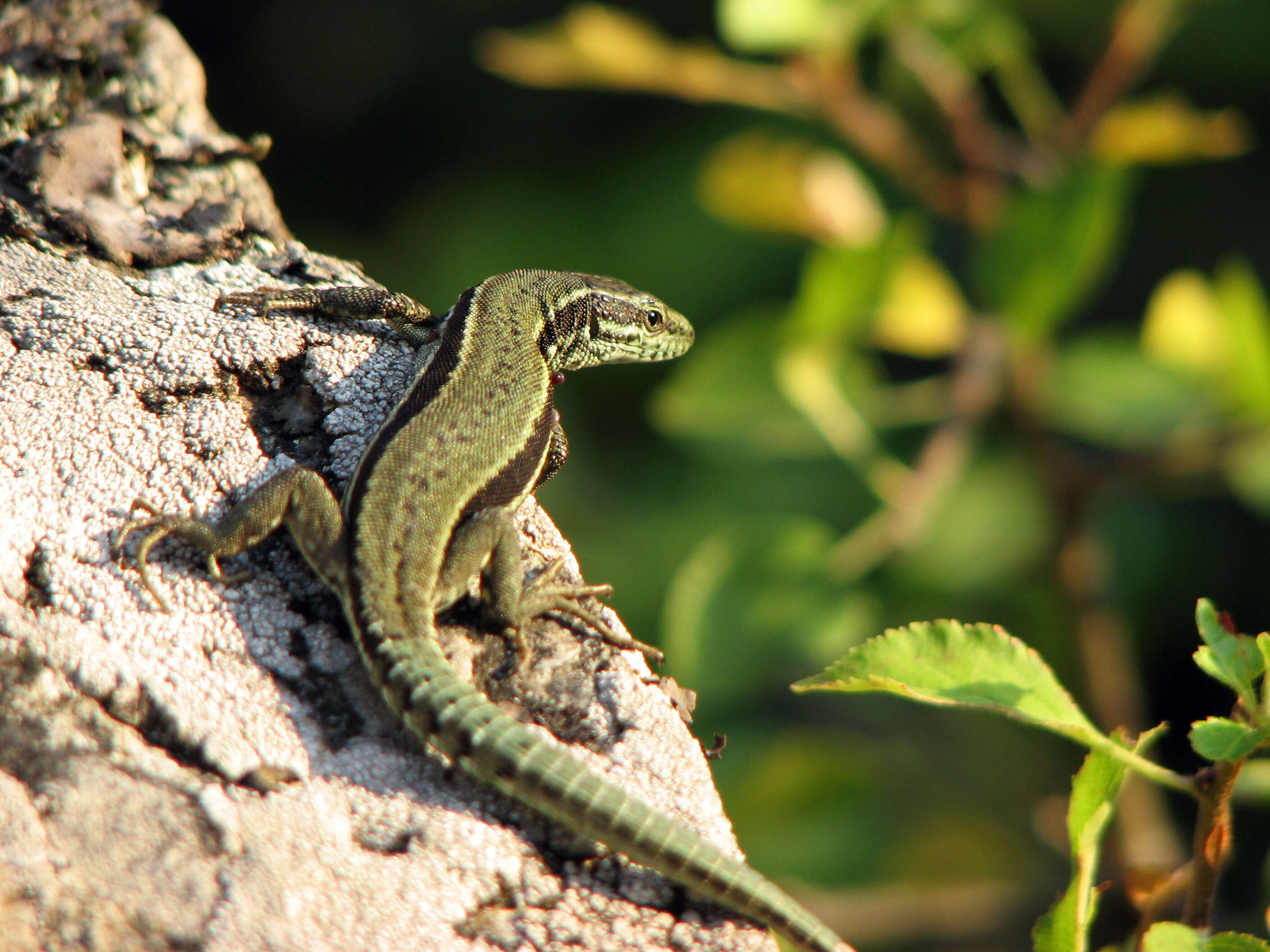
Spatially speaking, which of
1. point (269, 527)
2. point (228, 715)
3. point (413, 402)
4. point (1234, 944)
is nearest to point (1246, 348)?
point (1234, 944)

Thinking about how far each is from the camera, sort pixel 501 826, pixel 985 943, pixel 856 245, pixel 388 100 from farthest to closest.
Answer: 1. pixel 388 100
2. pixel 985 943
3. pixel 856 245
4. pixel 501 826

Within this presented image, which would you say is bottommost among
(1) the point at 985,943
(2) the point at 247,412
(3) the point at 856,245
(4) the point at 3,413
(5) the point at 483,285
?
(1) the point at 985,943

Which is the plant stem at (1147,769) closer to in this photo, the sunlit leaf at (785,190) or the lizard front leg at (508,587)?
the lizard front leg at (508,587)

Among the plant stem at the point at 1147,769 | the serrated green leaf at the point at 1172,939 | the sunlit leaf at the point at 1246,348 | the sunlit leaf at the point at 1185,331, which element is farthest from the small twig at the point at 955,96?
the serrated green leaf at the point at 1172,939

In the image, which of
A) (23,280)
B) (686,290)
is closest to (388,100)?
(686,290)

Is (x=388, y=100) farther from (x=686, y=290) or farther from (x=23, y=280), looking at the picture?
(x=23, y=280)

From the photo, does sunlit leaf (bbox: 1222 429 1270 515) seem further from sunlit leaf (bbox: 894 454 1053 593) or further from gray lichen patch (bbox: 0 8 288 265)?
gray lichen patch (bbox: 0 8 288 265)
